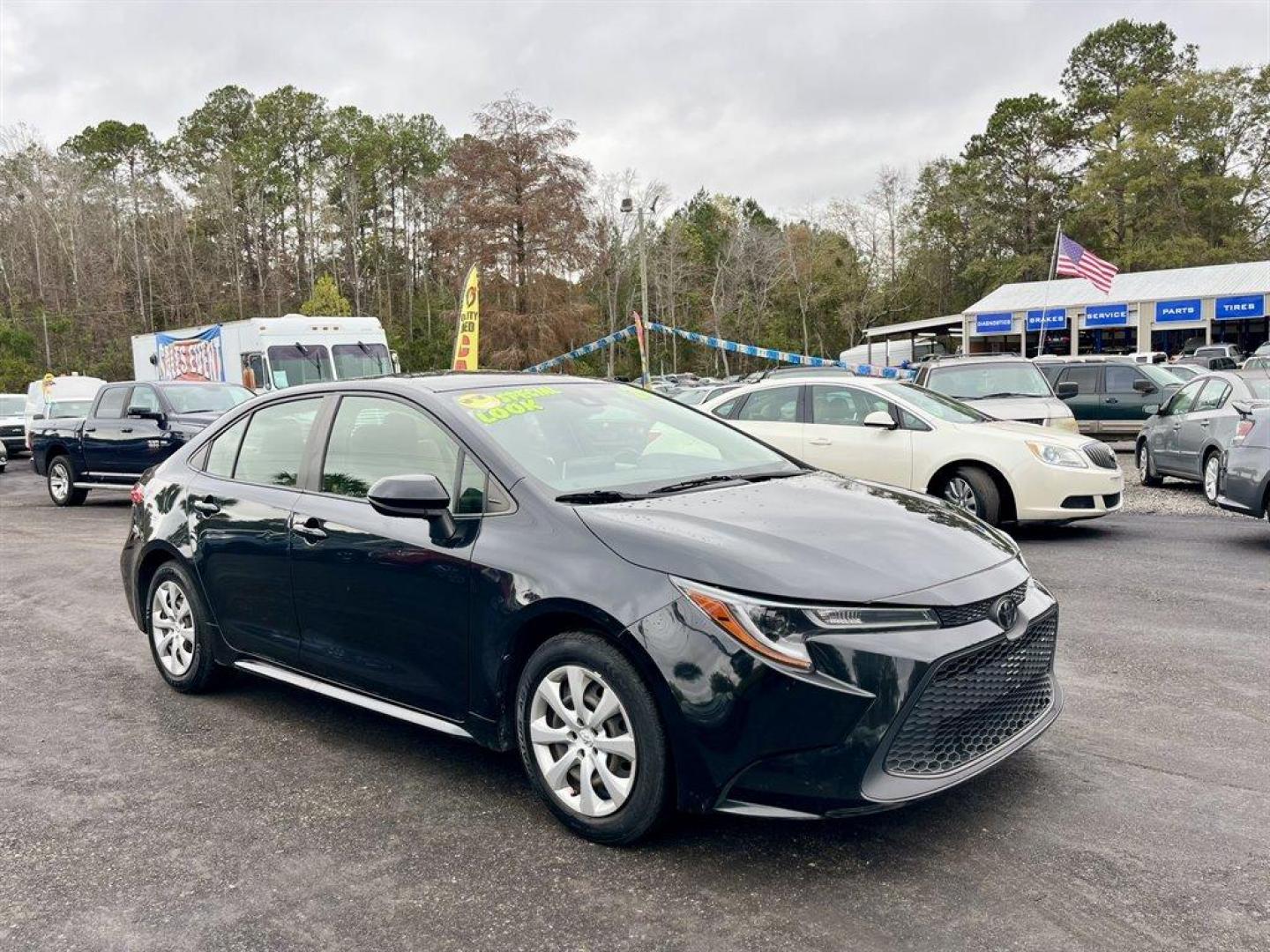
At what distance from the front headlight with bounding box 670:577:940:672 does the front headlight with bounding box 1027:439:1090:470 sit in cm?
643

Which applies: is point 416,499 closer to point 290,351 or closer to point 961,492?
point 961,492

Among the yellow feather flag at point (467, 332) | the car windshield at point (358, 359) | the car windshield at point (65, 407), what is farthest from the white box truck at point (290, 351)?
the car windshield at point (65, 407)

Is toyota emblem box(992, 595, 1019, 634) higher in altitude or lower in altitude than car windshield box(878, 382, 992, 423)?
lower

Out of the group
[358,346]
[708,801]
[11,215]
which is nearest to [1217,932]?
[708,801]

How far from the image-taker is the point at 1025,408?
1285cm

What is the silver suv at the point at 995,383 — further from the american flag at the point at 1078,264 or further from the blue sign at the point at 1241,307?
the blue sign at the point at 1241,307

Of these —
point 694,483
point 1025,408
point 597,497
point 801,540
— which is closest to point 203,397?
point 1025,408

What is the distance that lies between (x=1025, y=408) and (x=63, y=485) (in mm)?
13803

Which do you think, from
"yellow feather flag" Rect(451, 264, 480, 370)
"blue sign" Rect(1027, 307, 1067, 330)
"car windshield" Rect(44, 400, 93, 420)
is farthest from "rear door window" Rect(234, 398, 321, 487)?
"blue sign" Rect(1027, 307, 1067, 330)

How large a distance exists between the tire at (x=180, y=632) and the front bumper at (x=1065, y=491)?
22.1 feet

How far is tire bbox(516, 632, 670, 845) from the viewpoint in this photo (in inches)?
125

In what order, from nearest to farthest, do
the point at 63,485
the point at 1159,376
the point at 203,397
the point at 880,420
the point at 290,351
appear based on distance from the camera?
the point at 880,420 < the point at 203,397 < the point at 63,485 < the point at 1159,376 < the point at 290,351

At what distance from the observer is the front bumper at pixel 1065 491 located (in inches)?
349

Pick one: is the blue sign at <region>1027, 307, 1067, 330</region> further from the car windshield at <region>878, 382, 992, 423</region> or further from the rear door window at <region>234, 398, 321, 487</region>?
the rear door window at <region>234, 398, 321, 487</region>
